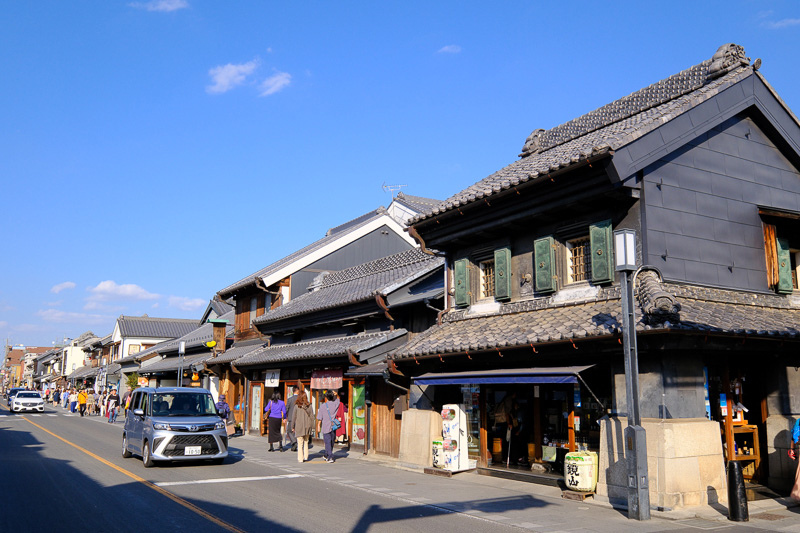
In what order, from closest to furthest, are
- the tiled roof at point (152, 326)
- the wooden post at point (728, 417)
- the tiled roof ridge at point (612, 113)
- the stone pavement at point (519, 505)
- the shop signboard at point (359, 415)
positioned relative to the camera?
the stone pavement at point (519, 505), the wooden post at point (728, 417), the tiled roof ridge at point (612, 113), the shop signboard at point (359, 415), the tiled roof at point (152, 326)

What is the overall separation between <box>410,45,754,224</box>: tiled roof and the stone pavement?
21.1ft

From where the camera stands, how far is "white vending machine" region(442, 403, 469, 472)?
15.1m

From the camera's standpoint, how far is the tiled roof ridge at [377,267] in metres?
23.4

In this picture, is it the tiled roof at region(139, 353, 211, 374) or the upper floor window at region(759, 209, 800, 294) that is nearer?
the upper floor window at region(759, 209, 800, 294)

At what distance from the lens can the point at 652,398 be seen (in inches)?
429

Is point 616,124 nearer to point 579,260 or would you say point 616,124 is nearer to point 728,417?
point 579,260

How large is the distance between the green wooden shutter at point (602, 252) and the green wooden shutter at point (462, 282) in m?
4.28

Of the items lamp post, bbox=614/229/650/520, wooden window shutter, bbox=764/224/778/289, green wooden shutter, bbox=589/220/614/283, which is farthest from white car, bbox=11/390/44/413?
wooden window shutter, bbox=764/224/778/289

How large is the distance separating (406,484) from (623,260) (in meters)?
7.04

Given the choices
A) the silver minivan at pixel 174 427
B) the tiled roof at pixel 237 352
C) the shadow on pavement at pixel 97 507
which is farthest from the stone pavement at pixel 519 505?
the tiled roof at pixel 237 352

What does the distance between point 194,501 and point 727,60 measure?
48.1 feet

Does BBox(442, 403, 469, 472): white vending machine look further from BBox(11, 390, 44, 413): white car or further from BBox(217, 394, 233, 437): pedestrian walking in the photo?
BBox(11, 390, 44, 413): white car

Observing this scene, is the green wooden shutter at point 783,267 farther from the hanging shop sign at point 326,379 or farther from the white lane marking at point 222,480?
the hanging shop sign at point 326,379

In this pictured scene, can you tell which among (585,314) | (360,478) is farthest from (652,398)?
(360,478)
